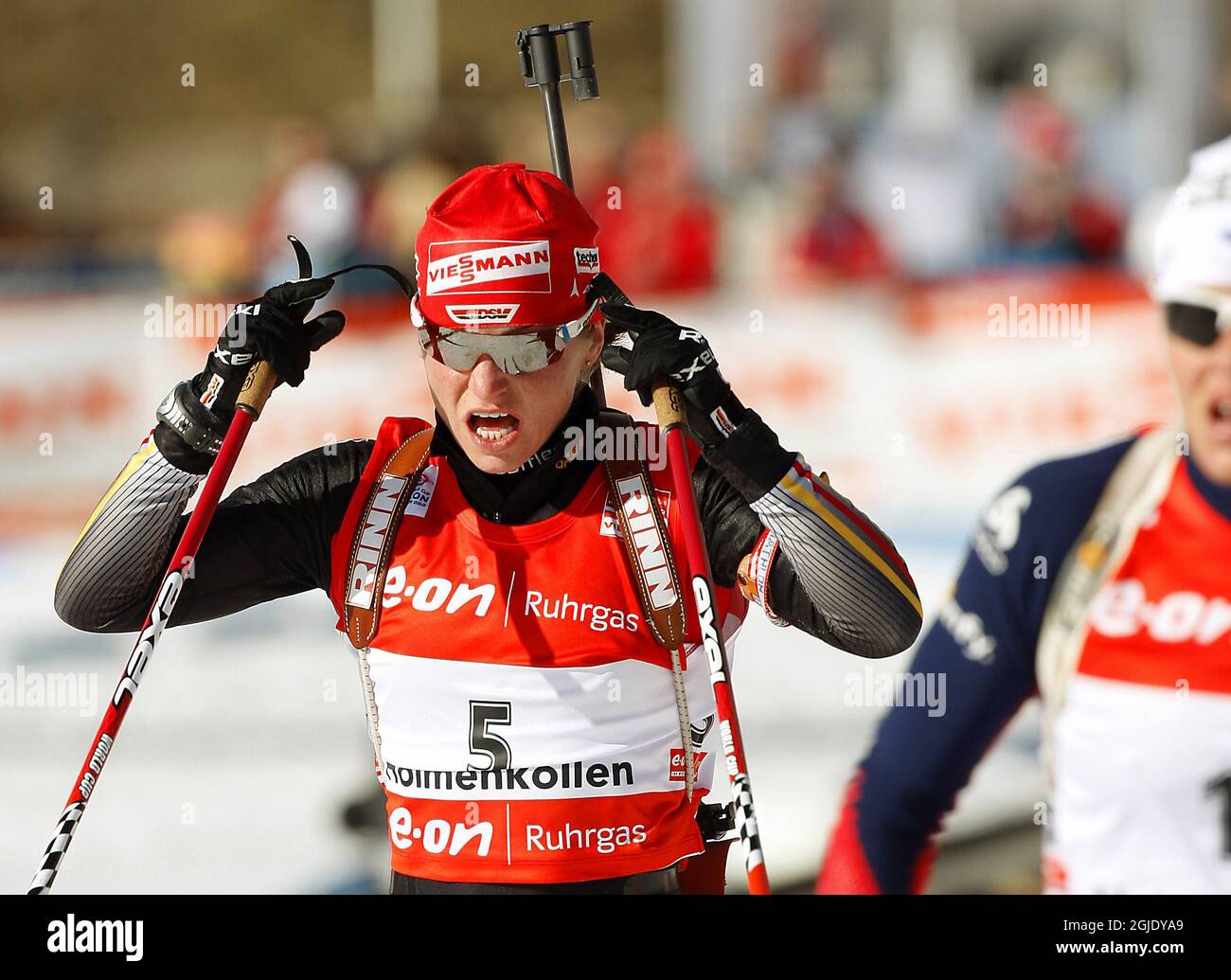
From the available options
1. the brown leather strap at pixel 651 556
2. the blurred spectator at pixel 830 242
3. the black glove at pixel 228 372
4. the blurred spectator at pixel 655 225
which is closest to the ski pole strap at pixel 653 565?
the brown leather strap at pixel 651 556

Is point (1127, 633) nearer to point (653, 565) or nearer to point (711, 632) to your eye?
point (711, 632)

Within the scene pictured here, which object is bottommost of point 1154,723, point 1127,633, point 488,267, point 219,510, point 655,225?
point 1154,723

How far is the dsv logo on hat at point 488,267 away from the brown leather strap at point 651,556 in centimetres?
28

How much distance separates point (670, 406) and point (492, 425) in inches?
11.6

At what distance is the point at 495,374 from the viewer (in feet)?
9.86

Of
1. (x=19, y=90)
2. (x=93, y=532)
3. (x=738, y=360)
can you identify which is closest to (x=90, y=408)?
(x=738, y=360)

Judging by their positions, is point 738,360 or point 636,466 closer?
point 636,466

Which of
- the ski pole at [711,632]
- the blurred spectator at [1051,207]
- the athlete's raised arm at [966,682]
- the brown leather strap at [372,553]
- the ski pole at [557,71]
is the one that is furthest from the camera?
the blurred spectator at [1051,207]

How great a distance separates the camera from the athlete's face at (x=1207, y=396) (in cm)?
272

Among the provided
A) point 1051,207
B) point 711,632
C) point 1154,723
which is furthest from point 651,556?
point 1051,207

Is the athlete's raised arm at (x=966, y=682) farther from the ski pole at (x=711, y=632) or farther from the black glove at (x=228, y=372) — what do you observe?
the black glove at (x=228, y=372)

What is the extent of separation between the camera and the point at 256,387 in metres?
3.12

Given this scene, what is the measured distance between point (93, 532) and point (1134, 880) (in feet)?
5.71
